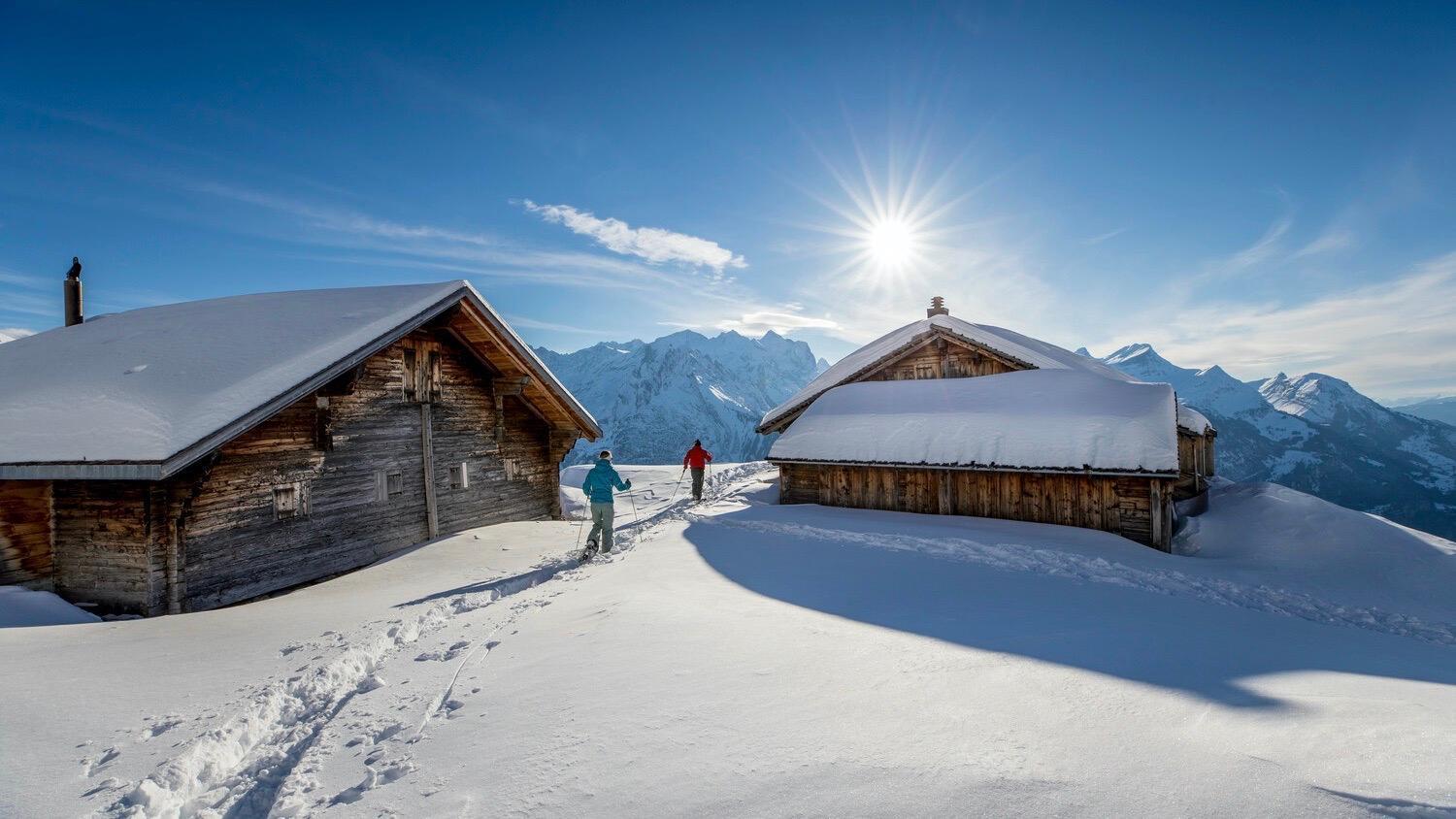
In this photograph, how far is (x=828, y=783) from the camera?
297cm

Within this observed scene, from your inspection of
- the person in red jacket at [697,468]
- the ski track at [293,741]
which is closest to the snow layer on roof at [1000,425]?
the person in red jacket at [697,468]

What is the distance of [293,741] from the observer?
4.07 meters

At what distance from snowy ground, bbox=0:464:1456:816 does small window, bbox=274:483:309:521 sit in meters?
1.86

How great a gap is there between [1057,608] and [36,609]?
46.2 feet

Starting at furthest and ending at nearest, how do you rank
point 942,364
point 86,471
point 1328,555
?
point 942,364 < point 1328,555 < point 86,471

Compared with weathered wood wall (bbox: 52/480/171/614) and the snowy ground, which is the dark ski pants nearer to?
the snowy ground

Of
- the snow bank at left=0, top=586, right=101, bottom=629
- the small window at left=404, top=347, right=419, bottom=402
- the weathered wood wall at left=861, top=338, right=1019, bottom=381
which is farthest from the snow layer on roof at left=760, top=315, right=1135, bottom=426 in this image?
the snow bank at left=0, top=586, right=101, bottom=629

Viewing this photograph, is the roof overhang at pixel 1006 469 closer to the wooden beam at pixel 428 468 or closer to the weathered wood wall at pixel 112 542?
the wooden beam at pixel 428 468

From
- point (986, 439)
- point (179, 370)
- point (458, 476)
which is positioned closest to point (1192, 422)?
point (986, 439)

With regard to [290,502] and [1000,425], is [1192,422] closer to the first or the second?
[1000,425]

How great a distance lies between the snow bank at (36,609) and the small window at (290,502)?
2557mm

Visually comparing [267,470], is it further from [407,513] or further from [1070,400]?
[1070,400]

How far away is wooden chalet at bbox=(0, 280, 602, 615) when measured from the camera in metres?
8.45

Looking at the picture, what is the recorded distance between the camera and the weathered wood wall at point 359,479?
9.32 meters
